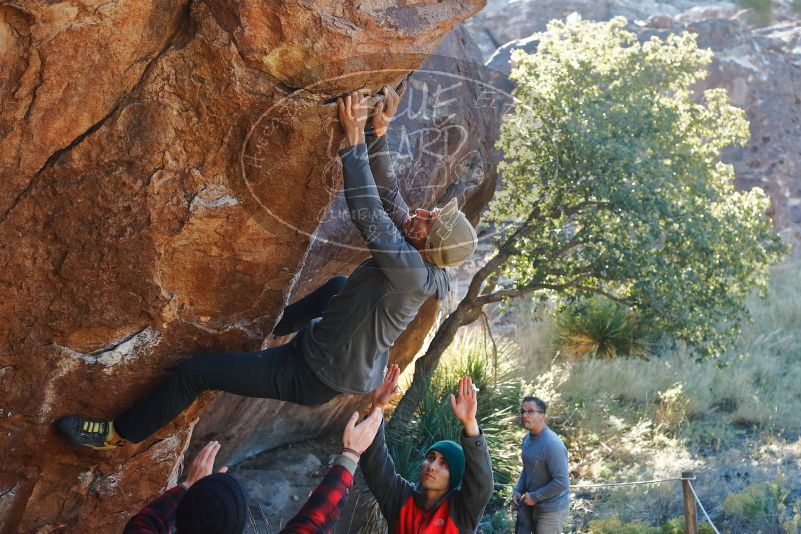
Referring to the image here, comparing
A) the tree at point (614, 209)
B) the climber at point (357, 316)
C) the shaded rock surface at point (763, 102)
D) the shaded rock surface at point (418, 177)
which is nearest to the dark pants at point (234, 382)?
the climber at point (357, 316)

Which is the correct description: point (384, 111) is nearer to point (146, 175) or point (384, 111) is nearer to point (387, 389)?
point (146, 175)

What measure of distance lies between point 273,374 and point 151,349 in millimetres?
751

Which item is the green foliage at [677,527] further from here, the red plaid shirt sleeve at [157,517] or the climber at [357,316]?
the red plaid shirt sleeve at [157,517]

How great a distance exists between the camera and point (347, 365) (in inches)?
186

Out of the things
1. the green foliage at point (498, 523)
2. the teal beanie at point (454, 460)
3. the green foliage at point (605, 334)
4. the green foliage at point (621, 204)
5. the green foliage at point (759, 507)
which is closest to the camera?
the teal beanie at point (454, 460)

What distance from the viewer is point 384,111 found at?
491 cm

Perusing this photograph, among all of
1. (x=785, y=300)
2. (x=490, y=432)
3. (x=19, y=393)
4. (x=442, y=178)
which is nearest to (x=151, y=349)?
(x=19, y=393)

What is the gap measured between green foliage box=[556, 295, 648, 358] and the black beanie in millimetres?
12046

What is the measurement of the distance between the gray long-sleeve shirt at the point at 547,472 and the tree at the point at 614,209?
366 cm

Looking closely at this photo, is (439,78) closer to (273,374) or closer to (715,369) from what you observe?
(273,374)

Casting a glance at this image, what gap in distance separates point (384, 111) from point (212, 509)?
2.33 metres

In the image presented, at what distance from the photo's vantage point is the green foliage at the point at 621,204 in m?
10.4

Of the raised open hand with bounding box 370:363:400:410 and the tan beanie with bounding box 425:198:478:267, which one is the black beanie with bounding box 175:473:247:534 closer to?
the raised open hand with bounding box 370:363:400:410

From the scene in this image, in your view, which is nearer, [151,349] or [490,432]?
[151,349]
